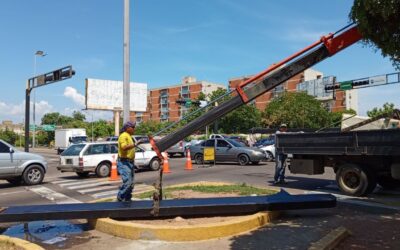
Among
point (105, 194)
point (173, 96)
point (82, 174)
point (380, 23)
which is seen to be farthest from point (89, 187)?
point (173, 96)

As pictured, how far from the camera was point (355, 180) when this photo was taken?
11289mm

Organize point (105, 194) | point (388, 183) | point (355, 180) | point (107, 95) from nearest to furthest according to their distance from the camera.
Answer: point (355, 180), point (388, 183), point (105, 194), point (107, 95)

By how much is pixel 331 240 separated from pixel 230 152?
17.7 meters

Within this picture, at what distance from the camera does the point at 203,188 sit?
37.6 ft

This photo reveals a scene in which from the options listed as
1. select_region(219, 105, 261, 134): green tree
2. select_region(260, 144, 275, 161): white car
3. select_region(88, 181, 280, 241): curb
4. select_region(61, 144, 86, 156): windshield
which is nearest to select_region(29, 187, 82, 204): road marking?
select_region(61, 144, 86, 156): windshield

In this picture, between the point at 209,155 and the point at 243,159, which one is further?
the point at 209,155

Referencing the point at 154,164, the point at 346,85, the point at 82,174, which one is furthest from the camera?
the point at 346,85

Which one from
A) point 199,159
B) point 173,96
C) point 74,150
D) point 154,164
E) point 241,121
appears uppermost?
point 173,96

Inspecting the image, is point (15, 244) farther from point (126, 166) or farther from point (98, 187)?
point (98, 187)

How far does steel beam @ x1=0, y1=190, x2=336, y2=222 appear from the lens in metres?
7.27

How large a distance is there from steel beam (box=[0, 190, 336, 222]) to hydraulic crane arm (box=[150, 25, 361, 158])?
3.64ft

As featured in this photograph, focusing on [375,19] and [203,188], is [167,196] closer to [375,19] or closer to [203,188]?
[203,188]

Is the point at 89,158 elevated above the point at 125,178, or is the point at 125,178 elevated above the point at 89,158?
the point at 89,158

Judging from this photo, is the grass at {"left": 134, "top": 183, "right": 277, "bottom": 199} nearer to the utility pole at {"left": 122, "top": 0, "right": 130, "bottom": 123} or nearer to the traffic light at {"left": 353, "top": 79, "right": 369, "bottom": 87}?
the utility pole at {"left": 122, "top": 0, "right": 130, "bottom": 123}
